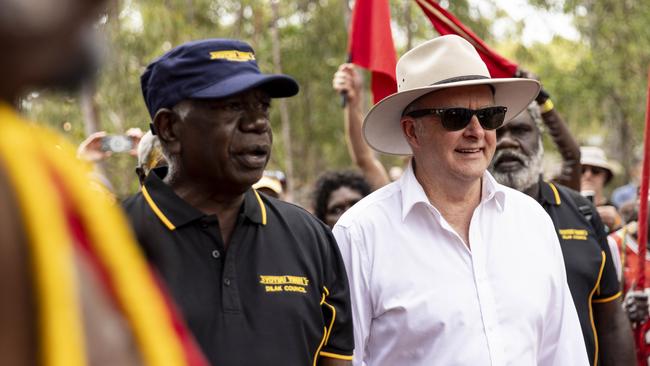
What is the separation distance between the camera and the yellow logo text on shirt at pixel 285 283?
3.16 m

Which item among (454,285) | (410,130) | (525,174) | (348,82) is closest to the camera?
(454,285)

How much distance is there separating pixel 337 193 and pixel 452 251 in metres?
2.90

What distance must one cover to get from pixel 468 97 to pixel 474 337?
105 cm

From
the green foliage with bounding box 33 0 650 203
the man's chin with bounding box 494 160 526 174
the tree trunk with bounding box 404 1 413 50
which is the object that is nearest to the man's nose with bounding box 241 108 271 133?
the man's chin with bounding box 494 160 526 174

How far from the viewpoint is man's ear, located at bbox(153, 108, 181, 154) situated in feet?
11.2

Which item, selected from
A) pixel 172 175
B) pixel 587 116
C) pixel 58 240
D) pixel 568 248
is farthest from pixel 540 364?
pixel 587 116

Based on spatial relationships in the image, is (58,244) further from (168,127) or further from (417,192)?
(417,192)

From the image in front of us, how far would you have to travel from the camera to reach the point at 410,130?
4.34 m

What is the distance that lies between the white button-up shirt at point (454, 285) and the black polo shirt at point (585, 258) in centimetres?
47

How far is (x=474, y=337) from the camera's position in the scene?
3676 millimetres

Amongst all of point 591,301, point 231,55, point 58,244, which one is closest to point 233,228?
point 231,55

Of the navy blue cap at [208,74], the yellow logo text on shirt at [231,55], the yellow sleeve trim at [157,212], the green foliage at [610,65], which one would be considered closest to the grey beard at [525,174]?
the navy blue cap at [208,74]

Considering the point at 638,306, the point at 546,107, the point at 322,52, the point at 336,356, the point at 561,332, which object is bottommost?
the point at 638,306

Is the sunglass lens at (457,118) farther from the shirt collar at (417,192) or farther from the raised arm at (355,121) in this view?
the raised arm at (355,121)
